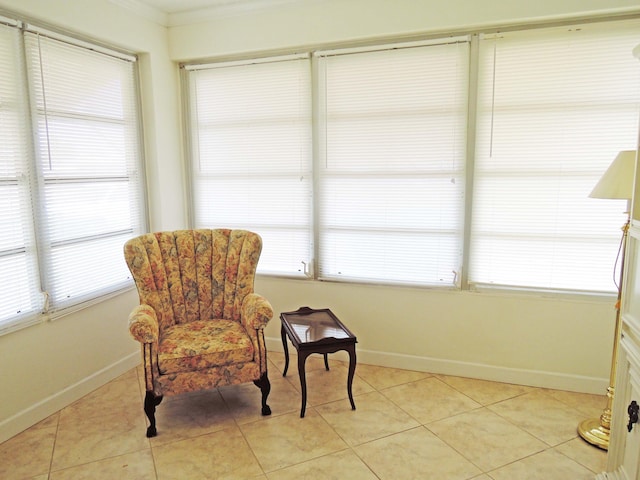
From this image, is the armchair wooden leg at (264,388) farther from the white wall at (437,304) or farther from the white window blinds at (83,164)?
the white window blinds at (83,164)

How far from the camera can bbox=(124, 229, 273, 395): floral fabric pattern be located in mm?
2572

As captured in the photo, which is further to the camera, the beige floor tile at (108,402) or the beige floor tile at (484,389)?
the beige floor tile at (484,389)

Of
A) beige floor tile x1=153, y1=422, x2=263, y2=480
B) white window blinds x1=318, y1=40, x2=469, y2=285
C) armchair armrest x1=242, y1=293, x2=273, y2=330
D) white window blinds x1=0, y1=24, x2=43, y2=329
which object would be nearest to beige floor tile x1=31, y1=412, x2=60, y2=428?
white window blinds x1=0, y1=24, x2=43, y2=329

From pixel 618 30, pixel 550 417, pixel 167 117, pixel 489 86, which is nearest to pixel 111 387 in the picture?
pixel 167 117

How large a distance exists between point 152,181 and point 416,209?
202cm

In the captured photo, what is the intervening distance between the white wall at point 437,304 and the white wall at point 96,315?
0.36m

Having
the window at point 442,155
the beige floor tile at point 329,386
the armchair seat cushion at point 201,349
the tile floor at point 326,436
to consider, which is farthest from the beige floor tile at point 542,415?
the armchair seat cushion at point 201,349

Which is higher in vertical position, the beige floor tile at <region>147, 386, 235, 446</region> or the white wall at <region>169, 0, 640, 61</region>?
the white wall at <region>169, 0, 640, 61</region>

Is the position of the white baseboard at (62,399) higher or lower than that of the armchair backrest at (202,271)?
lower

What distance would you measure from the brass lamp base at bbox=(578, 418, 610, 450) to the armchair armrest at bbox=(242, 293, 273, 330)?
1840 millimetres

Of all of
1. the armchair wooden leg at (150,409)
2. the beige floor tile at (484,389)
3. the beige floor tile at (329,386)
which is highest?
the armchair wooden leg at (150,409)

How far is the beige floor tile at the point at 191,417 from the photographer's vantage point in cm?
258

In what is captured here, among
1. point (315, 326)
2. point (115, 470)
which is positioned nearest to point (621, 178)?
point (315, 326)

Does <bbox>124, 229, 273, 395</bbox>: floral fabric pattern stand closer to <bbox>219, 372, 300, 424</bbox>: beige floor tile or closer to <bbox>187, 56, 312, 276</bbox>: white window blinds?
<bbox>219, 372, 300, 424</bbox>: beige floor tile
